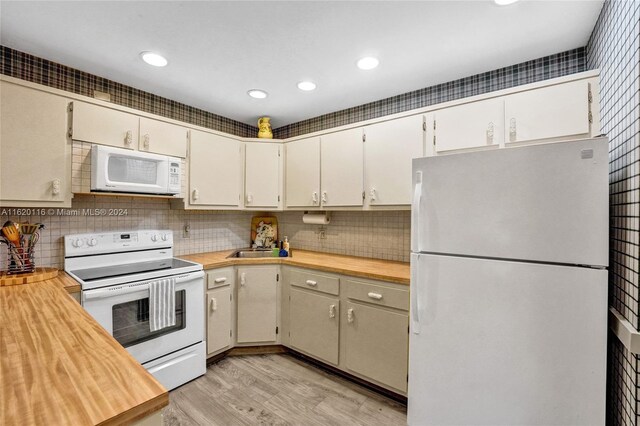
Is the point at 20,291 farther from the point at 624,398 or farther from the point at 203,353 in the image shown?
the point at 624,398

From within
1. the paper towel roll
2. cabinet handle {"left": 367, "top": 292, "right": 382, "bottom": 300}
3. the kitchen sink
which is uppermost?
the paper towel roll

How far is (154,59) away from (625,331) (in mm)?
2845

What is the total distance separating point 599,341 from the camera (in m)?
1.15

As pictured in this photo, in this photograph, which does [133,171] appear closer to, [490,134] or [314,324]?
[314,324]

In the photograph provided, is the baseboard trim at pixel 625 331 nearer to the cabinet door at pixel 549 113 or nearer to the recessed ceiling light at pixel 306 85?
the cabinet door at pixel 549 113

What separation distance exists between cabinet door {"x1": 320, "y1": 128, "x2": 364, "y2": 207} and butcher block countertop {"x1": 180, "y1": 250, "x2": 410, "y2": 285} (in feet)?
1.69

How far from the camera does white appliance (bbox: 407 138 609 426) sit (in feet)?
3.82

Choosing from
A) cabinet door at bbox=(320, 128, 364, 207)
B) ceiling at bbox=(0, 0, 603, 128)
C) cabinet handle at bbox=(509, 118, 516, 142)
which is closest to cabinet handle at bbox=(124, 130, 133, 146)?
ceiling at bbox=(0, 0, 603, 128)

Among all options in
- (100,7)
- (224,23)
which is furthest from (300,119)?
(100,7)

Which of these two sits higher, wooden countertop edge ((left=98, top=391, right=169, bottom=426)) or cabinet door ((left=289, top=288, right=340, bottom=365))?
wooden countertop edge ((left=98, top=391, right=169, bottom=426))

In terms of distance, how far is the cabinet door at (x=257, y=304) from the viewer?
104 inches

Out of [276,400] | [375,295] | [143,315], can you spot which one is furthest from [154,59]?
[276,400]

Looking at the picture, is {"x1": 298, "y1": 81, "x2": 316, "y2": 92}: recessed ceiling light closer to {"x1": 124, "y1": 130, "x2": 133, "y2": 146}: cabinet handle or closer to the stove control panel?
A: {"x1": 124, "y1": 130, "x2": 133, "y2": 146}: cabinet handle

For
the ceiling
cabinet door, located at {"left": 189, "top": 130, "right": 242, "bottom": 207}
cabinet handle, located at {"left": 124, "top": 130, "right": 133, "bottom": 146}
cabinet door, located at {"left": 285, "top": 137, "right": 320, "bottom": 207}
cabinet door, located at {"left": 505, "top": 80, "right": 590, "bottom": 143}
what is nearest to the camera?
the ceiling
